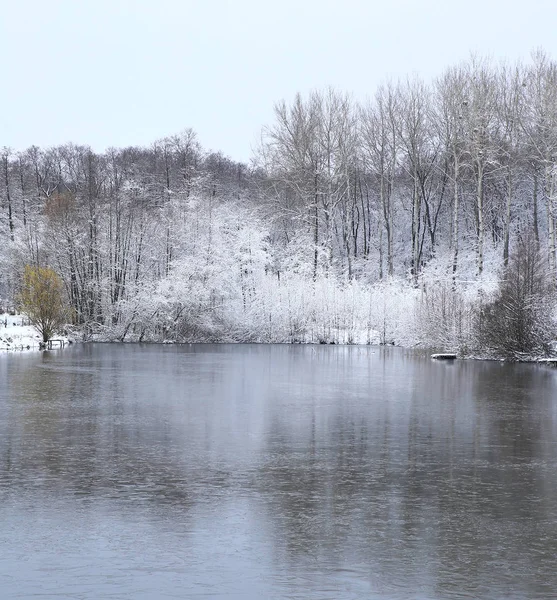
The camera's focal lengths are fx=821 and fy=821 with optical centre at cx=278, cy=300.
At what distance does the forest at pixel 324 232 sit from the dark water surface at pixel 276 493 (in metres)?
21.5

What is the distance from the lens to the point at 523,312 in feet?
108

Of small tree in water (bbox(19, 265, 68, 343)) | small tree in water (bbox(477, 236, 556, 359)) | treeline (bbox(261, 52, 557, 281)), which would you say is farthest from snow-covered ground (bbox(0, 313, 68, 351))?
small tree in water (bbox(477, 236, 556, 359))

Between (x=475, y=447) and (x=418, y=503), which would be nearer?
(x=418, y=503)

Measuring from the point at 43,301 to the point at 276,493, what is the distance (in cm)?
3483

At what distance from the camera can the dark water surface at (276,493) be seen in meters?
7.04

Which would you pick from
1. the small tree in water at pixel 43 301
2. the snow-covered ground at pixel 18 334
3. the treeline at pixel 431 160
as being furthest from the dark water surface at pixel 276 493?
the treeline at pixel 431 160

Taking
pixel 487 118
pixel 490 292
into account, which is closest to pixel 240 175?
pixel 487 118

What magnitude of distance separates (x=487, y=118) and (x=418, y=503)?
41139 mm

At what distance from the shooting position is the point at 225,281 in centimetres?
4978

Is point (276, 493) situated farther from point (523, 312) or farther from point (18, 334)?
point (18, 334)

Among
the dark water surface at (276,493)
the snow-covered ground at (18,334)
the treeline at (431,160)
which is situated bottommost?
the dark water surface at (276,493)

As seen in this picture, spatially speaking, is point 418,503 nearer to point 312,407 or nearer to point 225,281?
point 312,407

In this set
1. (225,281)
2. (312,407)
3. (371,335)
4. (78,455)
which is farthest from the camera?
(225,281)

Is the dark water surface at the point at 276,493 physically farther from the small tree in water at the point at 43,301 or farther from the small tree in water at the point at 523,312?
the small tree in water at the point at 43,301
